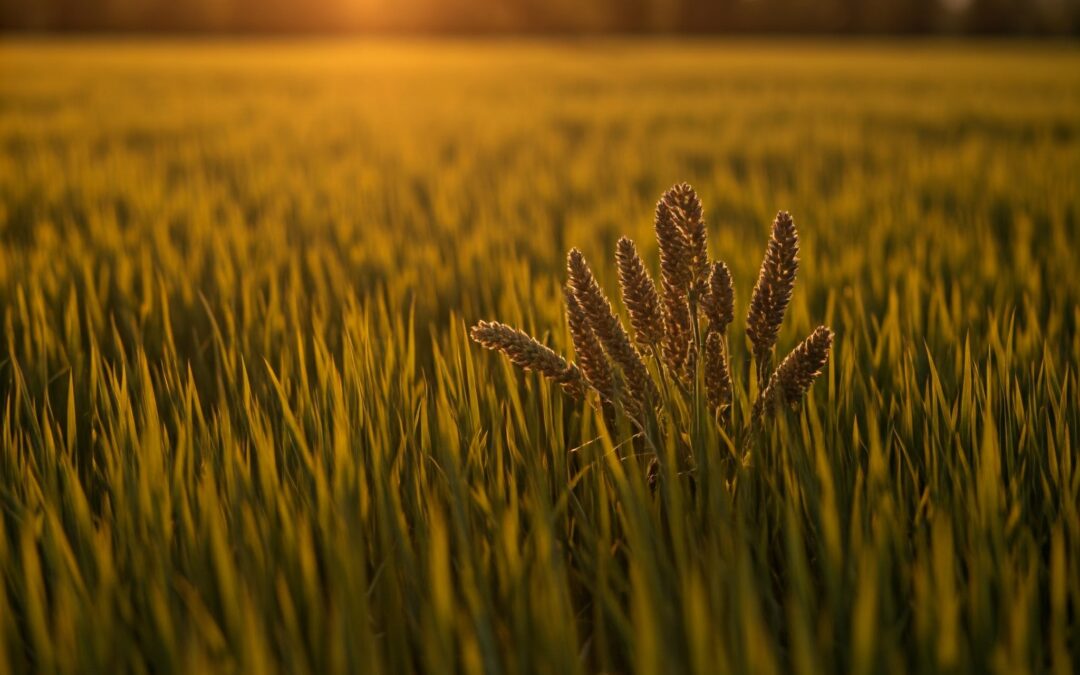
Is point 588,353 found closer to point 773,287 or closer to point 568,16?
point 773,287

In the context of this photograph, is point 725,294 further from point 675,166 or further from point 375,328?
point 675,166

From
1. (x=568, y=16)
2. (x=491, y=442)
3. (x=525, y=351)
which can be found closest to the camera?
(x=525, y=351)

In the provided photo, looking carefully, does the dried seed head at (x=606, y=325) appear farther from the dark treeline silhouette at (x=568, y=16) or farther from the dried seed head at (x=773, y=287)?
the dark treeline silhouette at (x=568, y=16)

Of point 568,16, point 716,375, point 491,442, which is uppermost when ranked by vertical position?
point 568,16

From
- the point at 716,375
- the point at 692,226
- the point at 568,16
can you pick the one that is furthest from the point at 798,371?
the point at 568,16

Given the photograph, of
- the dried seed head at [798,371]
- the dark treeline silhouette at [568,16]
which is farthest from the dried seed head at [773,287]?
the dark treeline silhouette at [568,16]
